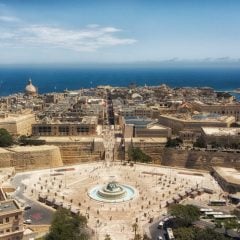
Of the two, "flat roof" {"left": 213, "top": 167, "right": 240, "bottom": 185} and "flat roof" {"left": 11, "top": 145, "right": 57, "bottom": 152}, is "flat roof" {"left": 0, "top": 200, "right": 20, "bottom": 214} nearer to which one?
"flat roof" {"left": 11, "top": 145, "right": 57, "bottom": 152}

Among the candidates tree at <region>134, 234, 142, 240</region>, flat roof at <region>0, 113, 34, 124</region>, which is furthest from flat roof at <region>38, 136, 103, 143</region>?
tree at <region>134, 234, 142, 240</region>

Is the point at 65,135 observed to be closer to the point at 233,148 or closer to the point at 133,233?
the point at 233,148

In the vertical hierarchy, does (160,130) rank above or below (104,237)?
above

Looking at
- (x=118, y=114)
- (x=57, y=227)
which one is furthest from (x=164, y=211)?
(x=118, y=114)

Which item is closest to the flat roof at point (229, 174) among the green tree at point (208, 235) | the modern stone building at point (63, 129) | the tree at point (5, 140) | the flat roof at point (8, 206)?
the green tree at point (208, 235)

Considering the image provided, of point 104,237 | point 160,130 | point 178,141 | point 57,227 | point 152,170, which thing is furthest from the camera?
point 160,130

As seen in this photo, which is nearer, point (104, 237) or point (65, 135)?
point (104, 237)
